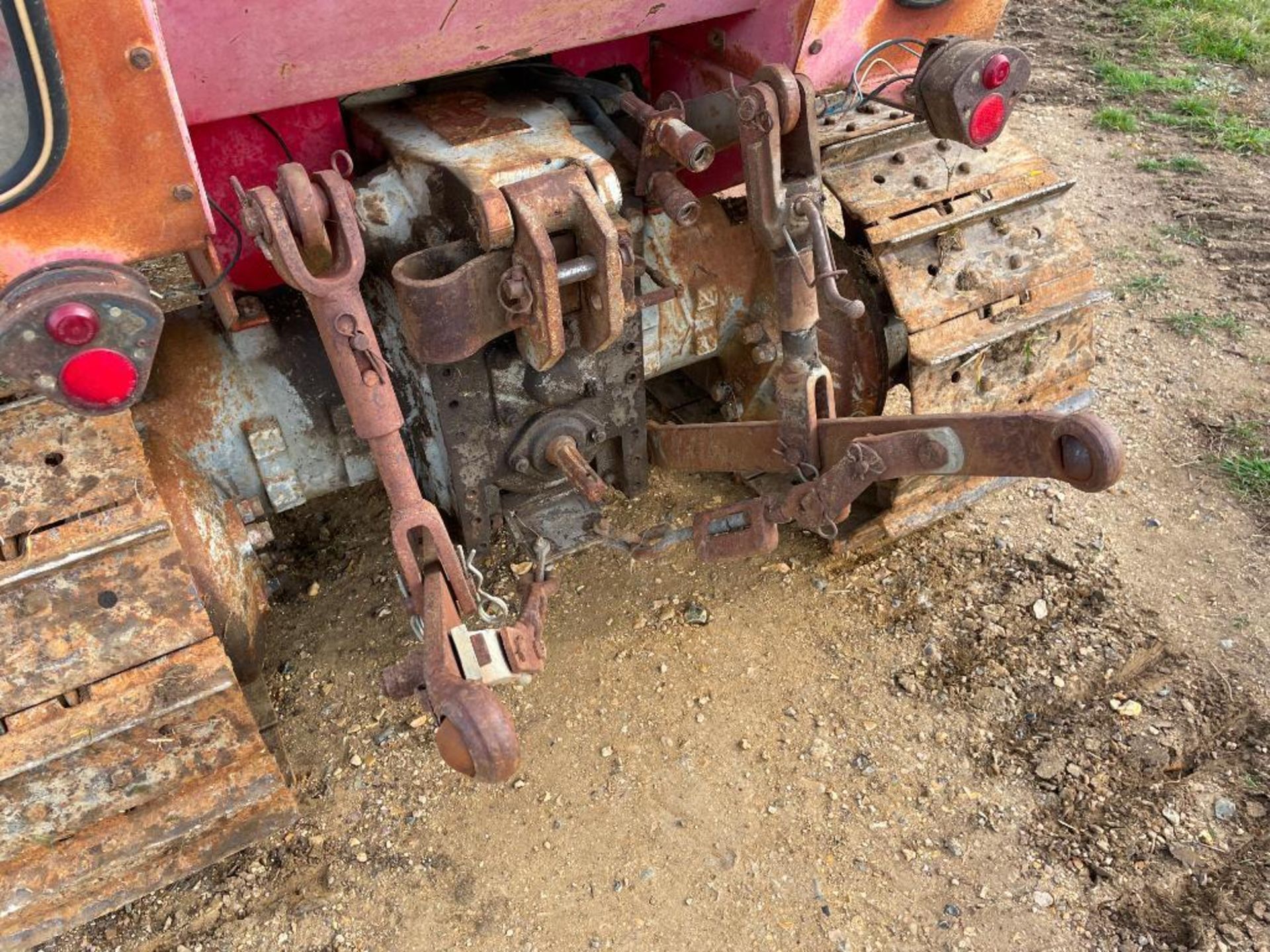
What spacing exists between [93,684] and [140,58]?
43.1 inches

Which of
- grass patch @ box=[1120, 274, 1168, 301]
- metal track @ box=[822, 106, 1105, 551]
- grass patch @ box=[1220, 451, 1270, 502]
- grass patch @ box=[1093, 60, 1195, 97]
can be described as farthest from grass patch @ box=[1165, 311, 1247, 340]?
grass patch @ box=[1093, 60, 1195, 97]

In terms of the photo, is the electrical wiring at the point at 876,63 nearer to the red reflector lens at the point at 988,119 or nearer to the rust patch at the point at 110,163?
the red reflector lens at the point at 988,119

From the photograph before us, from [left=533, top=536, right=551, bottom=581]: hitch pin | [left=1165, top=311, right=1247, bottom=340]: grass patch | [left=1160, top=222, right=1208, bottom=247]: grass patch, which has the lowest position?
[left=1165, top=311, right=1247, bottom=340]: grass patch

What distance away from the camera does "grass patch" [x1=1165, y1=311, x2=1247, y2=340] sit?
13.4ft

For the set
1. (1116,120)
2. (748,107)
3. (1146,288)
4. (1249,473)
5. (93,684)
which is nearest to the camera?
(93,684)

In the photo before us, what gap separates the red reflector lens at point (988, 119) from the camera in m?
2.32

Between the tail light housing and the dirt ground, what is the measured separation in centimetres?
126

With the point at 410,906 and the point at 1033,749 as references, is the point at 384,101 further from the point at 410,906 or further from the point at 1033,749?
the point at 1033,749

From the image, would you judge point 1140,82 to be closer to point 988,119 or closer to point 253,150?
point 988,119

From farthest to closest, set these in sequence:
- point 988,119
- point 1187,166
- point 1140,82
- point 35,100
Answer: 1. point 1140,82
2. point 1187,166
3. point 988,119
4. point 35,100

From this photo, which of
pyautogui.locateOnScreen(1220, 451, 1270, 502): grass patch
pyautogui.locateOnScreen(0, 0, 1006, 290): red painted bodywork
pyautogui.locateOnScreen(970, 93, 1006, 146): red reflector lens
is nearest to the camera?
pyautogui.locateOnScreen(0, 0, 1006, 290): red painted bodywork

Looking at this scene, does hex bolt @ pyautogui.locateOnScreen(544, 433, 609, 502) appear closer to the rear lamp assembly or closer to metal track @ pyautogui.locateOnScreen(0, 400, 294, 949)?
metal track @ pyautogui.locateOnScreen(0, 400, 294, 949)

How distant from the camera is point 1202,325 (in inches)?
163

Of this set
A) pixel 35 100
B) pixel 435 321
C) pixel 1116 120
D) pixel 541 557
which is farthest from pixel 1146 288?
pixel 35 100
